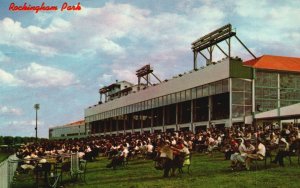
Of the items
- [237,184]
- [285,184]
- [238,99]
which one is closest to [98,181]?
[237,184]

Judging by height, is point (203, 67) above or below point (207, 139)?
above

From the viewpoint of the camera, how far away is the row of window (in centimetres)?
4014

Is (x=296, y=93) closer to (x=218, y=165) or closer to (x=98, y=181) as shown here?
(x=218, y=165)

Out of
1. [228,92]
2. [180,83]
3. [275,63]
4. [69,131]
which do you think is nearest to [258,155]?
[228,92]

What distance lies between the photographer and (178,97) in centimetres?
4844

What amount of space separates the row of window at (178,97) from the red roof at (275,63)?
3898mm

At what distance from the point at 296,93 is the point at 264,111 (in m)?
4.68

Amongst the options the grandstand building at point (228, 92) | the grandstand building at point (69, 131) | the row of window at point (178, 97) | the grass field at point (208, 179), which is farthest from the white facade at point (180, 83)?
the grass field at point (208, 179)

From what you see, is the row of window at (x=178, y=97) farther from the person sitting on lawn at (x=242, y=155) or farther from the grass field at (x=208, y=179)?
the person sitting on lawn at (x=242, y=155)

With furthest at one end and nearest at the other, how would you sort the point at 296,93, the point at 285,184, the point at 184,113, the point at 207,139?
the point at 184,113 < the point at 296,93 < the point at 207,139 < the point at 285,184

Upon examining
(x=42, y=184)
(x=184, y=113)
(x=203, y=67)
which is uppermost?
(x=203, y=67)

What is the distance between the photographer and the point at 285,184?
13102 mm

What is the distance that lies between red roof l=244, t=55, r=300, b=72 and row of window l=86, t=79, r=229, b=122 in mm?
3898

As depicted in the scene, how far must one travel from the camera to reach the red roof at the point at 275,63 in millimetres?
41338
